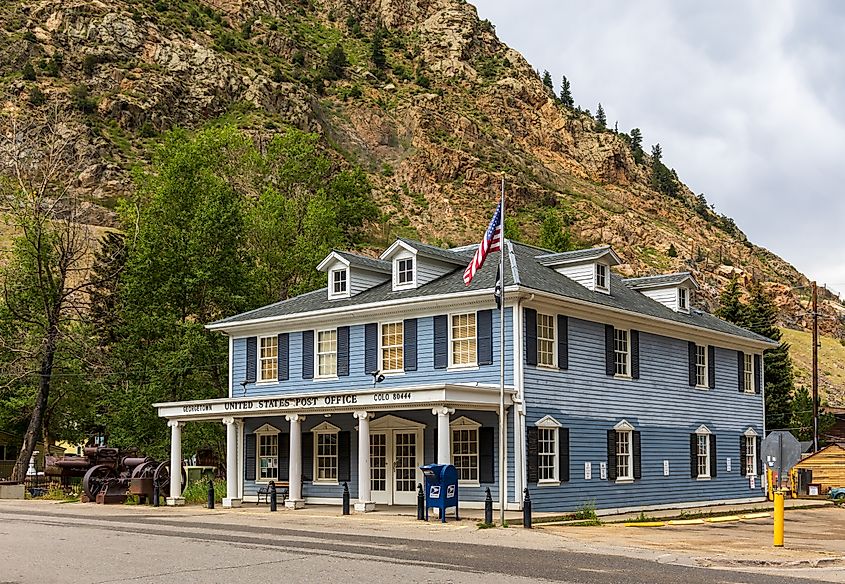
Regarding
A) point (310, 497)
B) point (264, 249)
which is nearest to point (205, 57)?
point (264, 249)

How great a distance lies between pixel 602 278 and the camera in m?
32.8

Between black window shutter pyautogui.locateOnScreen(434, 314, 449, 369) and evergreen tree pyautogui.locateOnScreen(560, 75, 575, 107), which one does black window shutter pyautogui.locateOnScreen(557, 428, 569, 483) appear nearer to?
black window shutter pyautogui.locateOnScreen(434, 314, 449, 369)

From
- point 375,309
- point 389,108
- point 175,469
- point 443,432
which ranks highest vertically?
point 389,108

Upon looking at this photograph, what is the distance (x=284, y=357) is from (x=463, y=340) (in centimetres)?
743

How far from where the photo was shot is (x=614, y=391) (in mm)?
31422

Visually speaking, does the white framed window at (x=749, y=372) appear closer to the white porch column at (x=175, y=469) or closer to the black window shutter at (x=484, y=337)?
the black window shutter at (x=484, y=337)

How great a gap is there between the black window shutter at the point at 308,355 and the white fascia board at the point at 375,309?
18.4 inches

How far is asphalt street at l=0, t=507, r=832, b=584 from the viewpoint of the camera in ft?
46.8

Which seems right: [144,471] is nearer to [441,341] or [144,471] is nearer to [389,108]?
[441,341]

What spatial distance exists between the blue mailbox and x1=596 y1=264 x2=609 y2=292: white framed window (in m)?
9.57

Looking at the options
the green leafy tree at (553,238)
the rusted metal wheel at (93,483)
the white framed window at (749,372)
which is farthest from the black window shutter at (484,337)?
the green leafy tree at (553,238)

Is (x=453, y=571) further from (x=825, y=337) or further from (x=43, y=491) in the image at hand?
(x=825, y=337)

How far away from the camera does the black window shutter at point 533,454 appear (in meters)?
27.5

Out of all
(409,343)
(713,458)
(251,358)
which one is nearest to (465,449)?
(409,343)
